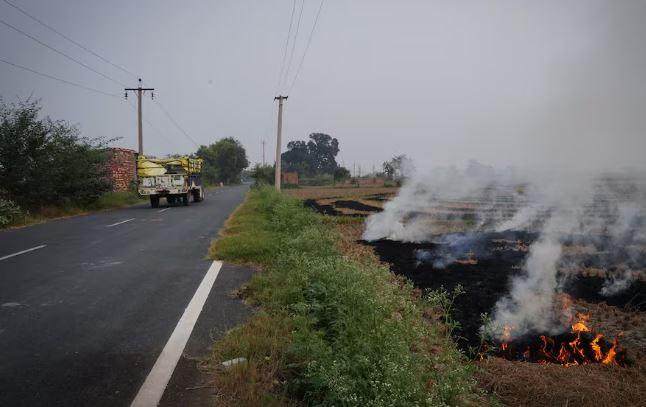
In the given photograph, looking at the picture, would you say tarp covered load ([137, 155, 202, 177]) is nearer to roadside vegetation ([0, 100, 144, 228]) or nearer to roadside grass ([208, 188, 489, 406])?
roadside vegetation ([0, 100, 144, 228])

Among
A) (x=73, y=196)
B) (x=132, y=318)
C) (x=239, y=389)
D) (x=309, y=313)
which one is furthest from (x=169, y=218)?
(x=239, y=389)

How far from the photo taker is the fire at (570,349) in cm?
431

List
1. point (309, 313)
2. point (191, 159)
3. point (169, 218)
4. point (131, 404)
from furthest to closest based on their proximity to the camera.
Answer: point (191, 159) → point (169, 218) → point (309, 313) → point (131, 404)

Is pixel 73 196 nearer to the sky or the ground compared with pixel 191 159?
nearer to the ground

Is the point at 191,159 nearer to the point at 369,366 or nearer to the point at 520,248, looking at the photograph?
the point at 520,248

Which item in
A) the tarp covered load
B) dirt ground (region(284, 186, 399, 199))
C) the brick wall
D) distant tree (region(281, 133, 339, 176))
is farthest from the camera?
distant tree (region(281, 133, 339, 176))

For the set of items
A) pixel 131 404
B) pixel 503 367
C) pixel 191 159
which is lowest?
pixel 503 367

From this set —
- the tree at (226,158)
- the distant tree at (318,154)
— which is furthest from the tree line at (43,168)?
the distant tree at (318,154)

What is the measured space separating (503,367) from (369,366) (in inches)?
71.2

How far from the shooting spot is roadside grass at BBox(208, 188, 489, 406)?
2768mm

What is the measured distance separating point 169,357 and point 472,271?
6.17 meters

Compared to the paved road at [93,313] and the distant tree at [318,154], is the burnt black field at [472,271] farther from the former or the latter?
the distant tree at [318,154]

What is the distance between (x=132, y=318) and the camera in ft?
14.4

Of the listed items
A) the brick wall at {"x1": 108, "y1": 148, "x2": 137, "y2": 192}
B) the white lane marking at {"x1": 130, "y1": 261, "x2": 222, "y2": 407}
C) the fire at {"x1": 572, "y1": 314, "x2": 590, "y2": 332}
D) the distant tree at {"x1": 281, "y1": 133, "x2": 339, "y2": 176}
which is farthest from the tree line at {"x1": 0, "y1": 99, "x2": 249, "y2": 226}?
the distant tree at {"x1": 281, "y1": 133, "x2": 339, "y2": 176}
